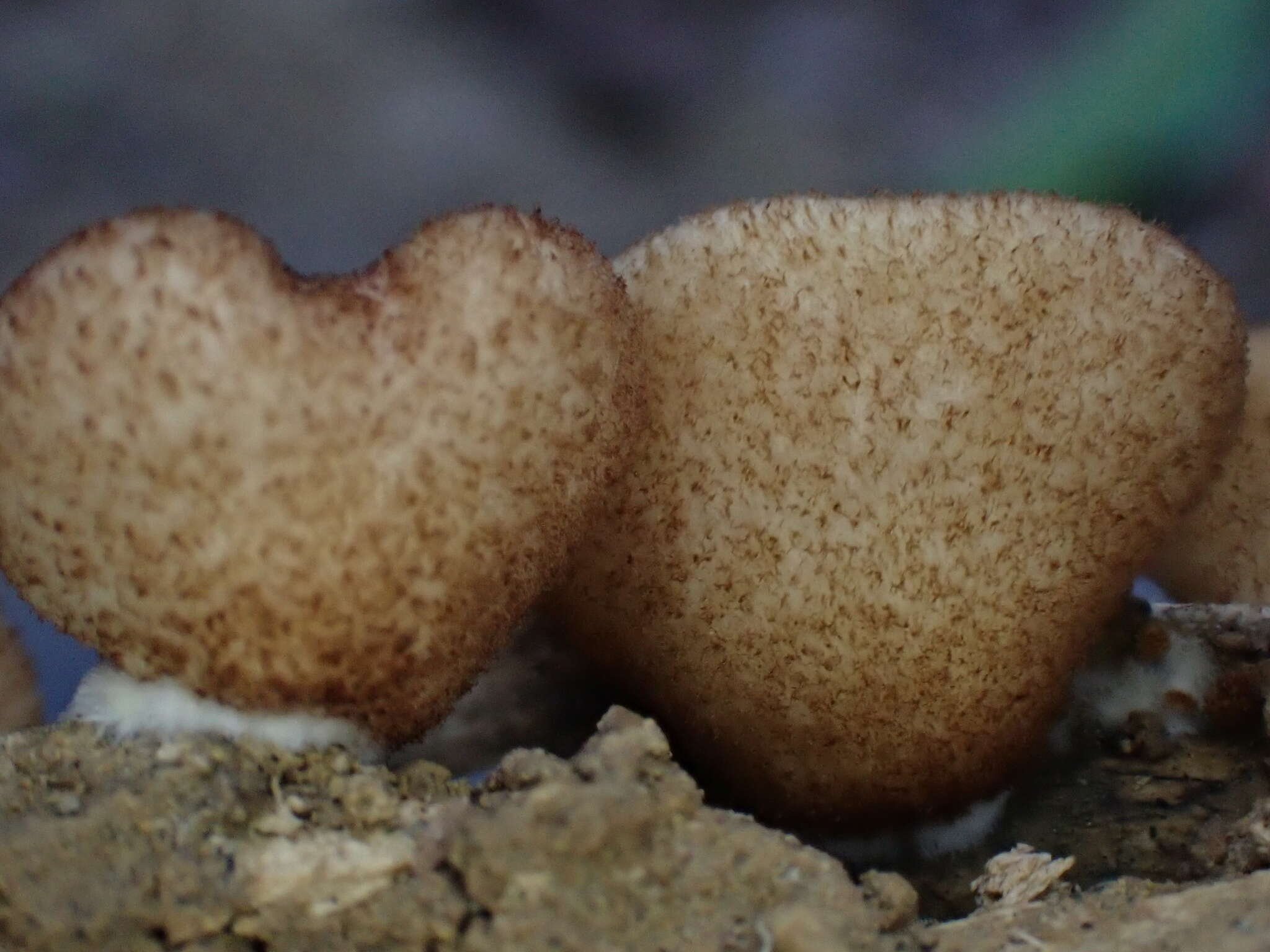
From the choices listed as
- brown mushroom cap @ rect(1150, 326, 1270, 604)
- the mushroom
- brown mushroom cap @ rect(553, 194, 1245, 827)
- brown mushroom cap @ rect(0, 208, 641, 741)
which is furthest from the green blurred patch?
the mushroom

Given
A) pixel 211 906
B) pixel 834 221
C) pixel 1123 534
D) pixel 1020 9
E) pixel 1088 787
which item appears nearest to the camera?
pixel 211 906

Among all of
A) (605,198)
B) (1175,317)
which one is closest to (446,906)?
(1175,317)

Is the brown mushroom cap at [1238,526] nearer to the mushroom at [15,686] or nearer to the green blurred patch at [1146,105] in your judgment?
the green blurred patch at [1146,105]

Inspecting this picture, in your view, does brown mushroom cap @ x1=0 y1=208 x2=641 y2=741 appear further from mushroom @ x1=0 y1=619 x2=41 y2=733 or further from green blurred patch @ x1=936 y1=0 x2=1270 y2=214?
green blurred patch @ x1=936 y1=0 x2=1270 y2=214

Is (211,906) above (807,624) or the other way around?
the other way around

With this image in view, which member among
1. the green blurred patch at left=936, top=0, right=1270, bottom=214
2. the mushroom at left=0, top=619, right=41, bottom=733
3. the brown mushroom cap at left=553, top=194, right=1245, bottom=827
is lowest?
the mushroom at left=0, top=619, right=41, bottom=733

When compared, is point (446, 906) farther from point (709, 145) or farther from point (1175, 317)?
point (709, 145)

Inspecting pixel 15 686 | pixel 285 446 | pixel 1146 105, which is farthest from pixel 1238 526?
pixel 15 686
